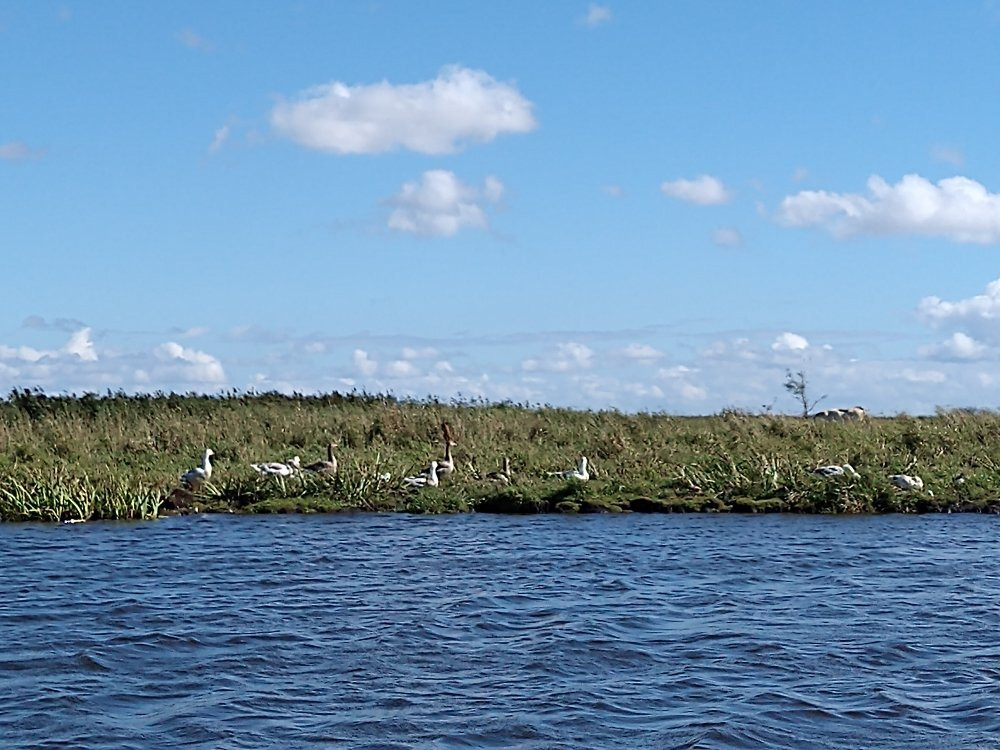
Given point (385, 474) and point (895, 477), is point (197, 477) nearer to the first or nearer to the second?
point (385, 474)

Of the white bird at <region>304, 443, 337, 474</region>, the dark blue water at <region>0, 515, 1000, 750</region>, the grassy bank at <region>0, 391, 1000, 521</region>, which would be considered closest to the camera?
the dark blue water at <region>0, 515, 1000, 750</region>

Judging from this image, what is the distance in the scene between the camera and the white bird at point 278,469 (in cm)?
2408

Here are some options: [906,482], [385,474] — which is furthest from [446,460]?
[906,482]

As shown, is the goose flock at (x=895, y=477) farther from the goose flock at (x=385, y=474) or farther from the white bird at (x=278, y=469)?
the white bird at (x=278, y=469)

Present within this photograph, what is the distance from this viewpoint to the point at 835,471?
23.4 meters

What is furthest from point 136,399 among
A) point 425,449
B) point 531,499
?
point 531,499

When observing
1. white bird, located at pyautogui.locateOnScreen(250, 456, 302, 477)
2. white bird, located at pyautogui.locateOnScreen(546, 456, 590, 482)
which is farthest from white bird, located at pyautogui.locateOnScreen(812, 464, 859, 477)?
white bird, located at pyautogui.locateOnScreen(250, 456, 302, 477)

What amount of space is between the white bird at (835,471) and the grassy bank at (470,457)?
9.6 inches

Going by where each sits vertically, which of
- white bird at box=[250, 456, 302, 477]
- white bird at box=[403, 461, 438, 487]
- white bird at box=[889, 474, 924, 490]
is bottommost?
white bird at box=[889, 474, 924, 490]

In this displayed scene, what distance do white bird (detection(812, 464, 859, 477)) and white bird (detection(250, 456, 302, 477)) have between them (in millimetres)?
9291

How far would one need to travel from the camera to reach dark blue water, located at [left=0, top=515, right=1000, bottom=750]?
10.4 m

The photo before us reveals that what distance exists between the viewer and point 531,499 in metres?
23.0

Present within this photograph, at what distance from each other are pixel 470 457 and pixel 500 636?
1387 cm

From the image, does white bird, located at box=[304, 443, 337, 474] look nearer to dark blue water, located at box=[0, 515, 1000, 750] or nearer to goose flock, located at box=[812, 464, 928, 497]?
dark blue water, located at box=[0, 515, 1000, 750]
